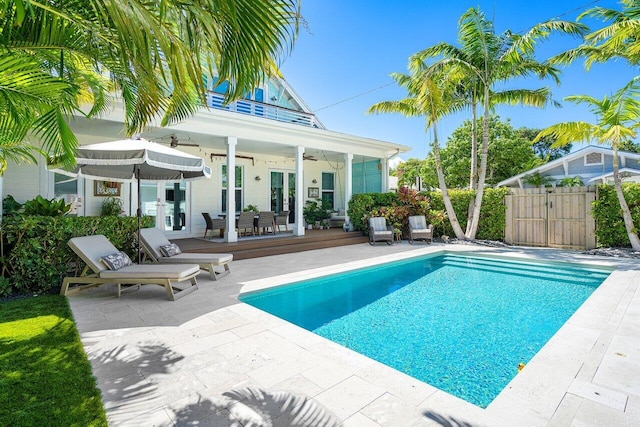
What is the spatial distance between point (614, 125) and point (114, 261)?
38.0 feet

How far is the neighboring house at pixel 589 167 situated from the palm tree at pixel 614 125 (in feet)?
23.4

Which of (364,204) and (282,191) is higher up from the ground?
(282,191)

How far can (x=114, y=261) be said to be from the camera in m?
5.20

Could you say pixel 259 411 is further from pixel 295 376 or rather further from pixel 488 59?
pixel 488 59

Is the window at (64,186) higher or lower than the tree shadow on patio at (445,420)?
higher

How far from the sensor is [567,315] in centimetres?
475

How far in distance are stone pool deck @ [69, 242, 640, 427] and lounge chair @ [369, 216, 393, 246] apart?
6792 millimetres

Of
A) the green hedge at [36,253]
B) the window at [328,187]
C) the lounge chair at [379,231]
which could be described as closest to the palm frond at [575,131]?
the lounge chair at [379,231]

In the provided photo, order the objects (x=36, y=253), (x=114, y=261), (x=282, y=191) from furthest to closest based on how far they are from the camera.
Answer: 1. (x=282, y=191)
2. (x=36, y=253)
3. (x=114, y=261)

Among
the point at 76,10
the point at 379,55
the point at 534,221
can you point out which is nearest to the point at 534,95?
the point at 534,221

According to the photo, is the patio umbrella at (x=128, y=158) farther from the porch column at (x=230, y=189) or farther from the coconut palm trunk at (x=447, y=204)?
the coconut palm trunk at (x=447, y=204)

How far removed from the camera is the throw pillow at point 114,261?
16.8ft

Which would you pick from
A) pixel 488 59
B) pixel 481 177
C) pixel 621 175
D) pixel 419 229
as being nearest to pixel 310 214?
pixel 419 229

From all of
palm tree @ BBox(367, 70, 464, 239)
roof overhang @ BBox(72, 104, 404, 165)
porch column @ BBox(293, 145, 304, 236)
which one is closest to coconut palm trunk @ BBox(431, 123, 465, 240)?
palm tree @ BBox(367, 70, 464, 239)
